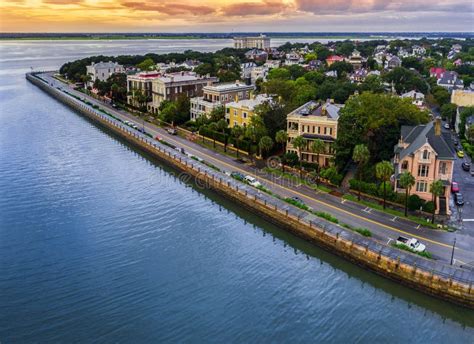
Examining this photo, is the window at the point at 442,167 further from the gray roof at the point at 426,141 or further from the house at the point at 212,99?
A: the house at the point at 212,99

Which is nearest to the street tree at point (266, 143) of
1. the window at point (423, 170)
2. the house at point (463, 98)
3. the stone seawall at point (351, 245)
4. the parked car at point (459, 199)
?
the stone seawall at point (351, 245)

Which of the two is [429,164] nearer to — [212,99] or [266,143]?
[266,143]

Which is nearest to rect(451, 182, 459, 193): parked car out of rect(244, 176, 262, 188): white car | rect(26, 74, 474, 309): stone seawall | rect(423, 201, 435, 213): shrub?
rect(423, 201, 435, 213): shrub

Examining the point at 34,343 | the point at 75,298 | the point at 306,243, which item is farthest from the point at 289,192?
the point at 34,343

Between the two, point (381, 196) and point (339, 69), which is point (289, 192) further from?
point (339, 69)

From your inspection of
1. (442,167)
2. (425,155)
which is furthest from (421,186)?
(425,155)
